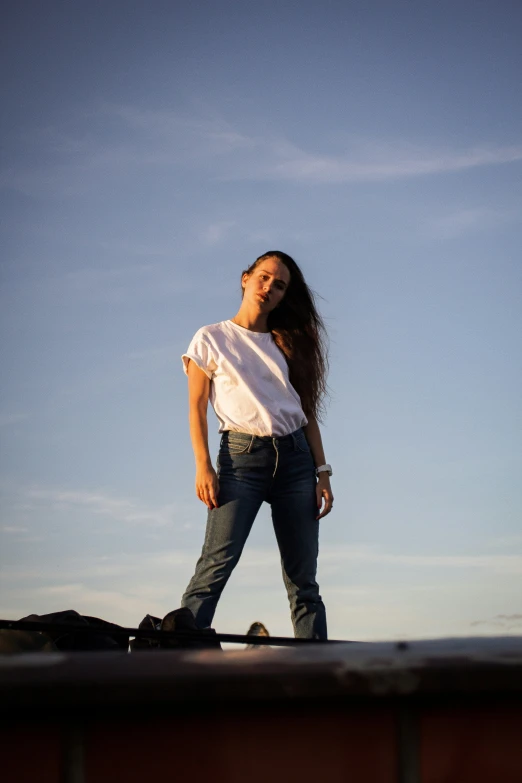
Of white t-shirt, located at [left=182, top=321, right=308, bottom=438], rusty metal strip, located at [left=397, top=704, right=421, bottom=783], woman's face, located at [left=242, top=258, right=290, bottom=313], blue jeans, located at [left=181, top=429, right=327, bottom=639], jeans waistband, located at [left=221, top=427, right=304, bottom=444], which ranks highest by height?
woman's face, located at [left=242, top=258, right=290, bottom=313]

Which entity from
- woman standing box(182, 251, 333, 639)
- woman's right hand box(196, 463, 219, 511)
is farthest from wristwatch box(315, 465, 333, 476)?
woman's right hand box(196, 463, 219, 511)

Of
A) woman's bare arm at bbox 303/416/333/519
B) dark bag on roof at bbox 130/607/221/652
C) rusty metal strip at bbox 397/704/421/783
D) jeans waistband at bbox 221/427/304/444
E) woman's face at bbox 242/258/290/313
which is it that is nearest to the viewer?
rusty metal strip at bbox 397/704/421/783

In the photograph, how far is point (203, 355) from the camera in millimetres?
3557

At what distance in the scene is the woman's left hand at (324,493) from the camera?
11.6 feet

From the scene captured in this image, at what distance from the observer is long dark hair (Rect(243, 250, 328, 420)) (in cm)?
373

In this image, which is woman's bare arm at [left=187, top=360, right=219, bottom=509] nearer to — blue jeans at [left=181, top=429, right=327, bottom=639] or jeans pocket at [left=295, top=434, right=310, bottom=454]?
blue jeans at [left=181, top=429, right=327, bottom=639]

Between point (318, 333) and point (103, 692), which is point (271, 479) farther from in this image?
point (103, 692)

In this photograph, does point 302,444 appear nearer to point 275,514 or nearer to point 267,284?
point 275,514

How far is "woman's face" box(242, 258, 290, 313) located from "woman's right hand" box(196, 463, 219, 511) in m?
0.81

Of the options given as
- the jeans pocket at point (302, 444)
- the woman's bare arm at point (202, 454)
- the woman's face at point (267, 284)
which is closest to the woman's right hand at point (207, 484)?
the woman's bare arm at point (202, 454)

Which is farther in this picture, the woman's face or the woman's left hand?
the woman's face

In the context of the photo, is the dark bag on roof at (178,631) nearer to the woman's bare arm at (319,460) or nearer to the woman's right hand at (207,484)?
the woman's right hand at (207,484)

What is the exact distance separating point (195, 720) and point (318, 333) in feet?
11.5

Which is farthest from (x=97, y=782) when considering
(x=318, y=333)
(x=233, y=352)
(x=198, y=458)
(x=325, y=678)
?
(x=318, y=333)
